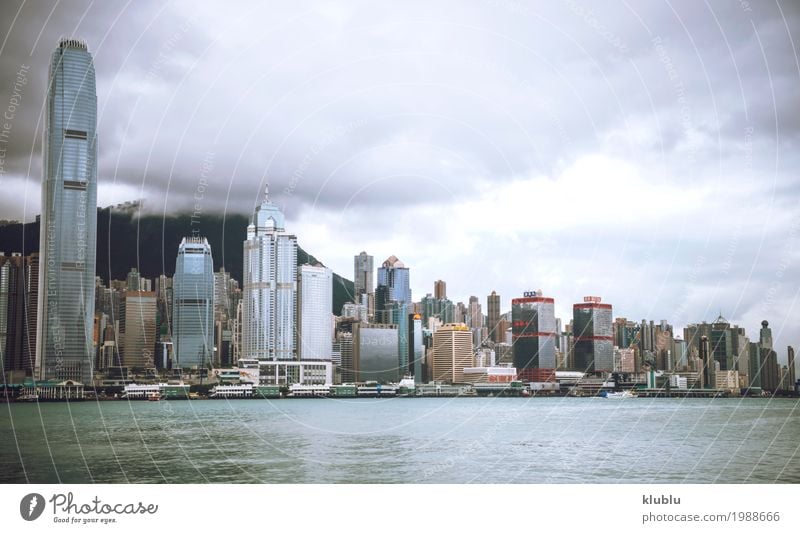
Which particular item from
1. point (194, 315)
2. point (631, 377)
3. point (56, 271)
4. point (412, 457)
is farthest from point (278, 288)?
point (412, 457)

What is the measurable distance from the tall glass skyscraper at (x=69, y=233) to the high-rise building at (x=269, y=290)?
10.7m

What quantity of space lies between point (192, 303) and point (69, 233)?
11368mm

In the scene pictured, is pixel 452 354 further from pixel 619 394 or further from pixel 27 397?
pixel 27 397

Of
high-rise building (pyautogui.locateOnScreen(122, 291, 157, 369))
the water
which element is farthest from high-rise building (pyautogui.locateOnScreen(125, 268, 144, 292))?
the water

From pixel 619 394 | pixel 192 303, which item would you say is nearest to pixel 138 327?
pixel 192 303

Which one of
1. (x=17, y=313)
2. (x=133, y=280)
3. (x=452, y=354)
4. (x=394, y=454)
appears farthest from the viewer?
(x=452, y=354)

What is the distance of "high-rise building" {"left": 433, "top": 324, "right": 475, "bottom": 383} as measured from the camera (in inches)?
2450

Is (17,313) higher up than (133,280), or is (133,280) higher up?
(133,280)

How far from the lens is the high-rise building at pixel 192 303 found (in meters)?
54.0

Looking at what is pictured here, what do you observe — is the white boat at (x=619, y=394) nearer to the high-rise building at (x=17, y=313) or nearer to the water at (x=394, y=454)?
the high-rise building at (x=17, y=313)

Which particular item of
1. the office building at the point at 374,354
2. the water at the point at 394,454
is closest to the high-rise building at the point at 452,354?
the office building at the point at 374,354

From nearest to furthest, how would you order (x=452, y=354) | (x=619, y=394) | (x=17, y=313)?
1. (x=17, y=313)
2. (x=452, y=354)
3. (x=619, y=394)

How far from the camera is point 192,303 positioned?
5628cm

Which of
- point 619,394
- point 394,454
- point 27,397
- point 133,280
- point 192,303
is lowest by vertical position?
point 619,394
